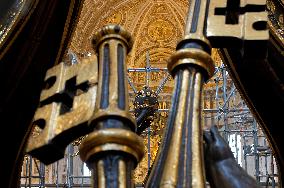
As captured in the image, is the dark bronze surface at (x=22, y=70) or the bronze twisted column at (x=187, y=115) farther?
the dark bronze surface at (x=22, y=70)

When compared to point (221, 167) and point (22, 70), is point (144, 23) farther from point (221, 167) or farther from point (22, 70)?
point (221, 167)

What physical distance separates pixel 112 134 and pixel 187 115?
13cm

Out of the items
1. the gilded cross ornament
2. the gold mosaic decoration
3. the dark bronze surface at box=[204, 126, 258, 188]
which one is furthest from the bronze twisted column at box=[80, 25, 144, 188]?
the gold mosaic decoration

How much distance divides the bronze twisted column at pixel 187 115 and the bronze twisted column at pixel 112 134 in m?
0.04

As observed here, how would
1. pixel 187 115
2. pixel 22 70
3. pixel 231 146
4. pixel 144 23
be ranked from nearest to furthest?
1. pixel 187 115
2. pixel 22 70
3. pixel 231 146
4. pixel 144 23

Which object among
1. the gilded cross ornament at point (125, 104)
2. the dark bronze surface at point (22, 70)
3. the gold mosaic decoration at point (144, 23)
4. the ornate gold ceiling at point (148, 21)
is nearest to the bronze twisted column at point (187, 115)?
the gilded cross ornament at point (125, 104)

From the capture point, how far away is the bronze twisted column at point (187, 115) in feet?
2.83

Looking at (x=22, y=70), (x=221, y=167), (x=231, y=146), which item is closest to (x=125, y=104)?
(x=221, y=167)

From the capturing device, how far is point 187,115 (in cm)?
92

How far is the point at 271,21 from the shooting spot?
1.48 meters

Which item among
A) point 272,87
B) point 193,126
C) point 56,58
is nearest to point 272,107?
point 272,87

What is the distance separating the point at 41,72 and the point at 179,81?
1.83 ft

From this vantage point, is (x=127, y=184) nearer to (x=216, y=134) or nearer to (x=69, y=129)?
(x=69, y=129)

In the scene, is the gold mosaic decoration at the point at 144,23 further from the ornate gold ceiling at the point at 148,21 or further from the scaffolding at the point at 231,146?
the scaffolding at the point at 231,146
